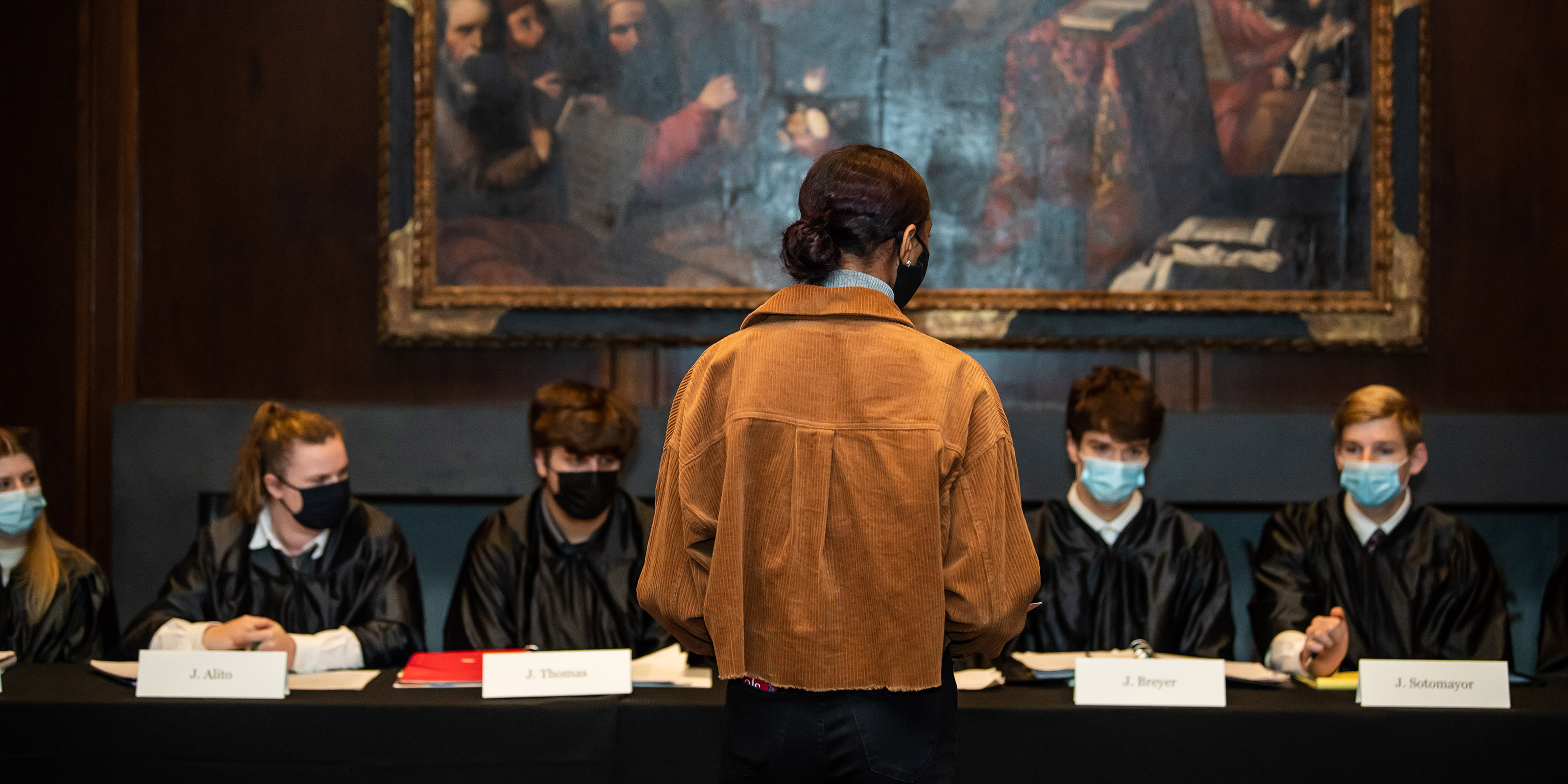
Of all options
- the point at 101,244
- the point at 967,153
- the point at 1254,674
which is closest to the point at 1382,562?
the point at 1254,674

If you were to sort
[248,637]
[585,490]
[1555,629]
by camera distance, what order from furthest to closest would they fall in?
[585,490], [1555,629], [248,637]

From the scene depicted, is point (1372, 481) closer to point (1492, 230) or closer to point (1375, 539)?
point (1375, 539)

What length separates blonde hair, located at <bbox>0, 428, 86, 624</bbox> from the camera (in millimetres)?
3055

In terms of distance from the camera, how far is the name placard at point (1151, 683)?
7.69ft

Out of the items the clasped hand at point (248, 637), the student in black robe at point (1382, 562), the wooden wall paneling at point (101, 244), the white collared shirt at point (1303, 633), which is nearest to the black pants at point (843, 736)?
the white collared shirt at point (1303, 633)

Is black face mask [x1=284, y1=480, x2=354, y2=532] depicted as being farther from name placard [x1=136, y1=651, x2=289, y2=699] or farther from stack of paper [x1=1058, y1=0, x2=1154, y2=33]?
stack of paper [x1=1058, y1=0, x2=1154, y2=33]

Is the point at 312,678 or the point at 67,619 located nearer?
the point at 312,678

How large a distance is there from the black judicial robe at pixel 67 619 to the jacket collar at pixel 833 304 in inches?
96.6

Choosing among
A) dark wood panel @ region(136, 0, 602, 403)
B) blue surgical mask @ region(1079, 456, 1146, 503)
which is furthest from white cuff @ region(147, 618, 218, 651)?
blue surgical mask @ region(1079, 456, 1146, 503)

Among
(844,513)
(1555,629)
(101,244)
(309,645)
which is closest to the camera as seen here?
(844,513)

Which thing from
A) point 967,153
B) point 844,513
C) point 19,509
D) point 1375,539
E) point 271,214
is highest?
point 967,153

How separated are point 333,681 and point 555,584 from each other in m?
0.91

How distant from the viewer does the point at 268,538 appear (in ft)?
10.3

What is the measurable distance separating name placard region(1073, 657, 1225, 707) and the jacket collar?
43.4 inches
